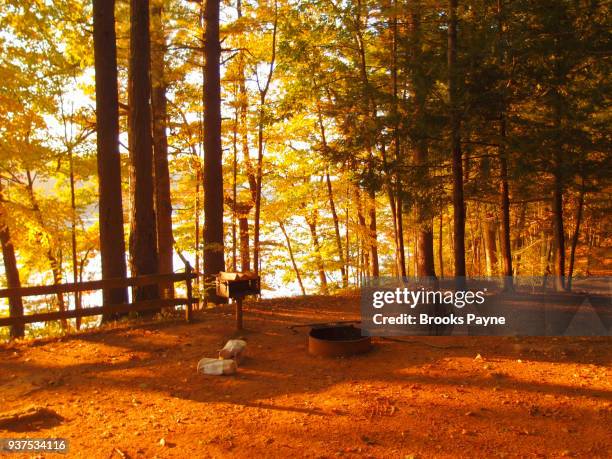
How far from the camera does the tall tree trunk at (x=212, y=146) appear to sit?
38.4 ft

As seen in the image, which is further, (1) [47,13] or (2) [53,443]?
(1) [47,13]

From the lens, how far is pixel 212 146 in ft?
38.8

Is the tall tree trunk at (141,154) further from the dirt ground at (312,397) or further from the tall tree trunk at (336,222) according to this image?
the tall tree trunk at (336,222)

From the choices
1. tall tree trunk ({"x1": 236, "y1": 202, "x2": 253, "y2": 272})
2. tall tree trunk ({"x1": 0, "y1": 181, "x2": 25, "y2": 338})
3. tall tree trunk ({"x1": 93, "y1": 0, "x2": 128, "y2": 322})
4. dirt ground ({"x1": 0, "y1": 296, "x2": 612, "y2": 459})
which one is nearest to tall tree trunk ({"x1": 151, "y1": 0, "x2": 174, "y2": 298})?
tall tree trunk ({"x1": 93, "y1": 0, "x2": 128, "y2": 322})

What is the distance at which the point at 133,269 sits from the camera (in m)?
9.85

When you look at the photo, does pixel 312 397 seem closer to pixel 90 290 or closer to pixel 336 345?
pixel 336 345

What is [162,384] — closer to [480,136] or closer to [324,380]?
[324,380]

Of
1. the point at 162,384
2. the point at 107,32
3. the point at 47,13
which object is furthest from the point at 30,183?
the point at 162,384

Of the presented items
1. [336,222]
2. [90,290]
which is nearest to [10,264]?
[90,290]

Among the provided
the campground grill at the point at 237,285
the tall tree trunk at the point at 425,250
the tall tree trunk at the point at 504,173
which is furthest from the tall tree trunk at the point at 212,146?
the tall tree trunk at the point at 504,173

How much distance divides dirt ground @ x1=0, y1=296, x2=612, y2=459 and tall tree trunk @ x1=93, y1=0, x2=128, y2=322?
2.09 metres

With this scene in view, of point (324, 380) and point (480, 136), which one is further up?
point (480, 136)

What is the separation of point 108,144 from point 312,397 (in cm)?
709

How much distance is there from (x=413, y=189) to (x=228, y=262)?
12.6 m
